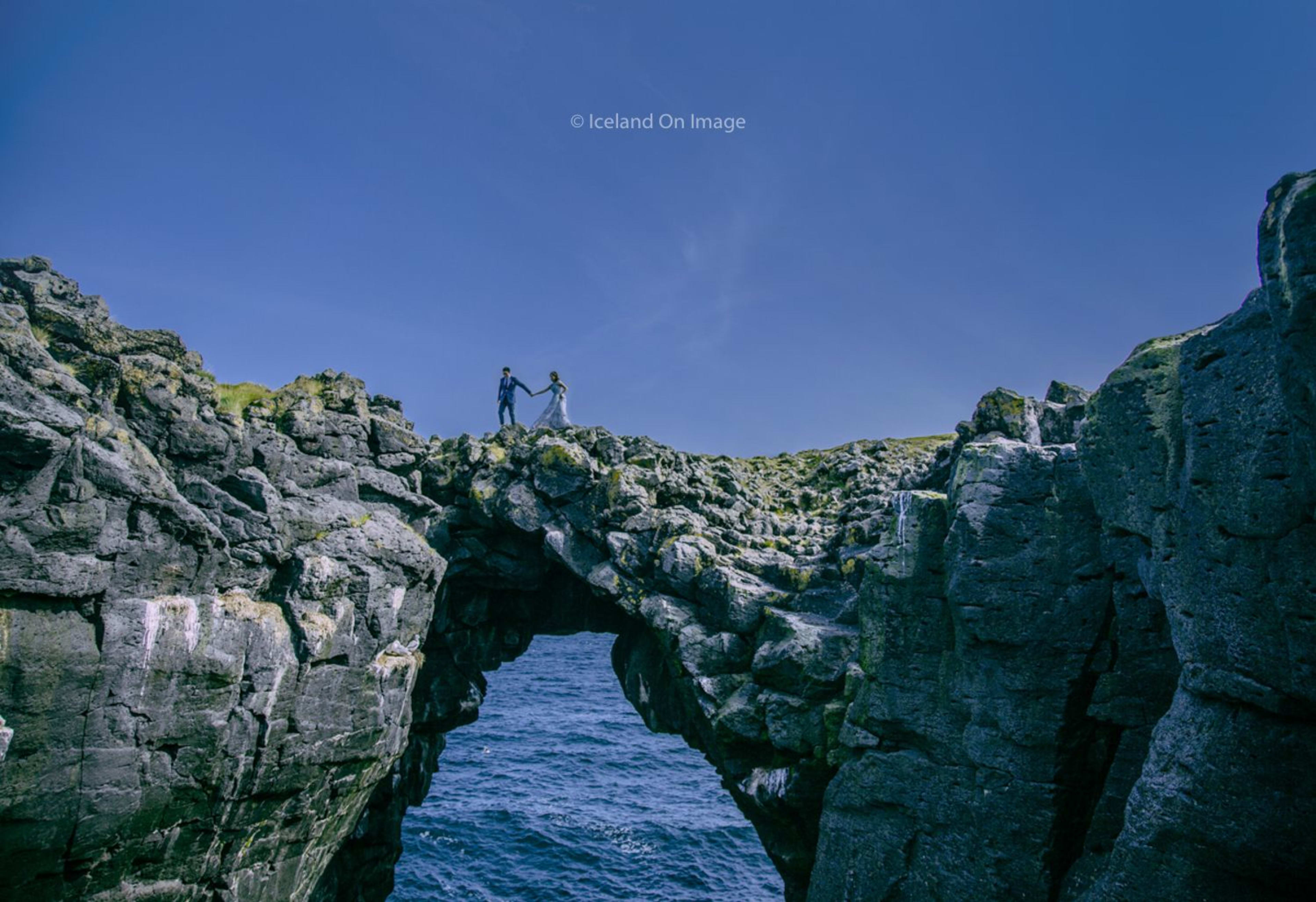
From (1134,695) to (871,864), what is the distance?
275 inches

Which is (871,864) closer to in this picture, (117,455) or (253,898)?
(253,898)

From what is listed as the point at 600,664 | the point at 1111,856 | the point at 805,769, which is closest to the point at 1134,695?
the point at 1111,856

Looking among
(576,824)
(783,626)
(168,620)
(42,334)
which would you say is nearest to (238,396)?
(42,334)

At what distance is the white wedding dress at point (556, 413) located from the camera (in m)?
31.6

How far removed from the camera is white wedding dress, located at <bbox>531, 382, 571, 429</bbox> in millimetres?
31594

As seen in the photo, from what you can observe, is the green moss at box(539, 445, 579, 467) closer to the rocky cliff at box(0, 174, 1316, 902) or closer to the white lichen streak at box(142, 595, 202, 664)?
the rocky cliff at box(0, 174, 1316, 902)

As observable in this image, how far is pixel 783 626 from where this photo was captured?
849 inches

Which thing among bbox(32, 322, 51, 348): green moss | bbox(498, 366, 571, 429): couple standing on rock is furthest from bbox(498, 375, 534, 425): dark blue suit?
bbox(32, 322, 51, 348): green moss

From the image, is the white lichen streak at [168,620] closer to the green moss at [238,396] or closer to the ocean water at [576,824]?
the green moss at [238,396]

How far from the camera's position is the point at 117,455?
16688mm

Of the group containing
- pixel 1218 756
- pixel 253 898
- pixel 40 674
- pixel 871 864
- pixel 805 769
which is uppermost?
pixel 1218 756

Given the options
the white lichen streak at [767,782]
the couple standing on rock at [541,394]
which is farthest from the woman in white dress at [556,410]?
the white lichen streak at [767,782]

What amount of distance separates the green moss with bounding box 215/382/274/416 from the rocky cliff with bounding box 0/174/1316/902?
0.22 m

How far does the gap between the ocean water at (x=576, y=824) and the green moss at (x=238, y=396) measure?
69.3 ft
